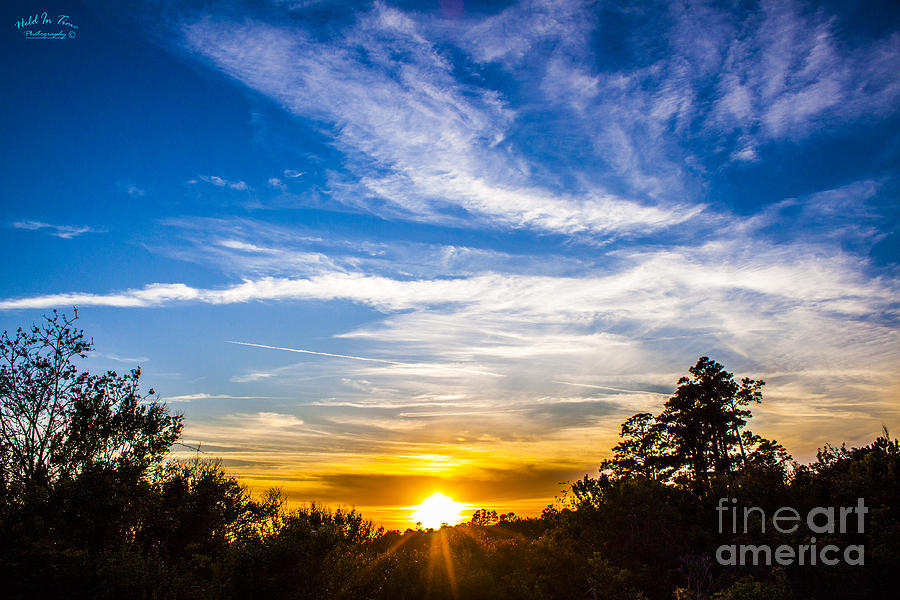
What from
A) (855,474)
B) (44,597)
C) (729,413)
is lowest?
(44,597)

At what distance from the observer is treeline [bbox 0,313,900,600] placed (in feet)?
83.7

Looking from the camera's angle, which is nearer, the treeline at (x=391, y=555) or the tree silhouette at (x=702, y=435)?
the treeline at (x=391, y=555)

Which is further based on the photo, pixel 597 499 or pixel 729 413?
pixel 729 413

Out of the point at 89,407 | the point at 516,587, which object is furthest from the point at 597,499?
the point at 89,407

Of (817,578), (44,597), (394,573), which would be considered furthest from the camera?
(394,573)

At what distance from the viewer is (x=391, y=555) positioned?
46375 millimetres

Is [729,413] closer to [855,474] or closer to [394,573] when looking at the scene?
[855,474]

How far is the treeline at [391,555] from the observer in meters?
25.5

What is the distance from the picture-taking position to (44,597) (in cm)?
2234

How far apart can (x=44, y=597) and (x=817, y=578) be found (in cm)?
3835

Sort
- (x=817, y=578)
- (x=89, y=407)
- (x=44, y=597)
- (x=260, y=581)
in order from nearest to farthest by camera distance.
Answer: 1. (x=44, y=597)
2. (x=817, y=578)
3. (x=260, y=581)
4. (x=89, y=407)

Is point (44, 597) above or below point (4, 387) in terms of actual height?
below

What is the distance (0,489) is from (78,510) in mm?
4216

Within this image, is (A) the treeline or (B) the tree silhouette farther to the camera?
(B) the tree silhouette
